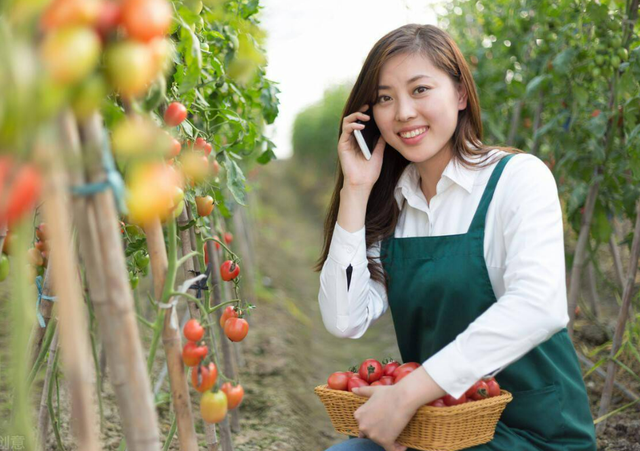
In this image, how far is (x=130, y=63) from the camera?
75 cm

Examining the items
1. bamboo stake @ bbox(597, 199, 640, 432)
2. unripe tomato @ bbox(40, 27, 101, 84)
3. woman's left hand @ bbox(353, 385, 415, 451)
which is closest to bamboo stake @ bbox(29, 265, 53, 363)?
woman's left hand @ bbox(353, 385, 415, 451)

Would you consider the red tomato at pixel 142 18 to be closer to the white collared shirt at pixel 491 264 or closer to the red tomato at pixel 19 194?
the red tomato at pixel 19 194

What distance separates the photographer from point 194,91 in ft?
4.77

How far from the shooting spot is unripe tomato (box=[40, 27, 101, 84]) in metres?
0.67

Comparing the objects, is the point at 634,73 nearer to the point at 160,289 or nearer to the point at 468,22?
the point at 160,289

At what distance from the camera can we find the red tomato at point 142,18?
2.46 ft

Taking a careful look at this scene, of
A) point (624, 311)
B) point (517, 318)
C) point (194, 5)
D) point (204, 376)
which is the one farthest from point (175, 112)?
point (624, 311)

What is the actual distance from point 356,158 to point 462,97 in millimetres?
316

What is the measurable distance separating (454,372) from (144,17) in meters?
0.86

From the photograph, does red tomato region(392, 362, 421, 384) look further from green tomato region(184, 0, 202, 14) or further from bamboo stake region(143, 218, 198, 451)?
green tomato region(184, 0, 202, 14)

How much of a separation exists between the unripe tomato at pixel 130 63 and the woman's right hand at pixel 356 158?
93 centimetres

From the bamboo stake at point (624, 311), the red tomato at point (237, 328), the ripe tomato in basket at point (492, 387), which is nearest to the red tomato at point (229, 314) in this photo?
the red tomato at point (237, 328)

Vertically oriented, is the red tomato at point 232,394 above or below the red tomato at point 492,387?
above

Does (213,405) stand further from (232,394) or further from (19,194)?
(19,194)
